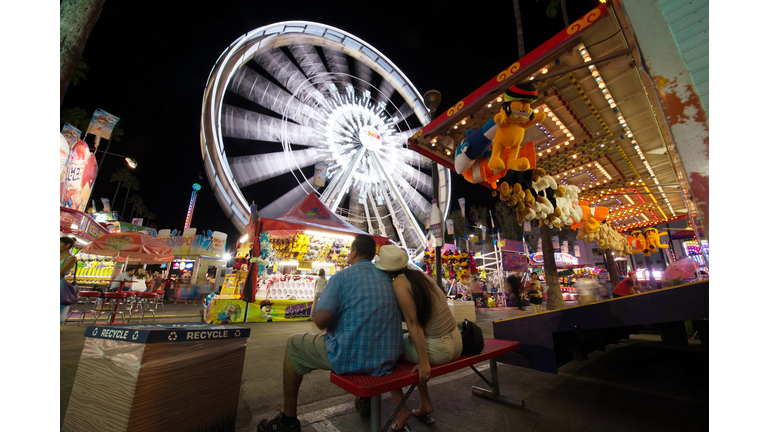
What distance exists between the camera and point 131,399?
113 centimetres

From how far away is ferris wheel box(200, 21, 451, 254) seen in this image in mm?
9414

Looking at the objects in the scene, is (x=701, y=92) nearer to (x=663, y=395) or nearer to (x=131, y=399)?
(x=663, y=395)

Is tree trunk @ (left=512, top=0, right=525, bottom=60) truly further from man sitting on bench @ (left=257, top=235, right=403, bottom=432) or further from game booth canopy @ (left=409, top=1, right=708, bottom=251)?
man sitting on bench @ (left=257, top=235, right=403, bottom=432)

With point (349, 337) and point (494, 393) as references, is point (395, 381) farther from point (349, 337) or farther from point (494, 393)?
point (494, 393)

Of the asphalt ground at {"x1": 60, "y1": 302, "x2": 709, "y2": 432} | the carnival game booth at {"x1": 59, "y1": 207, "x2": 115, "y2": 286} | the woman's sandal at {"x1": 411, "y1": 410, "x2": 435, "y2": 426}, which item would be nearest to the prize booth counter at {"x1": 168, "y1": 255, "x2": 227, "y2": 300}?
the carnival game booth at {"x1": 59, "y1": 207, "x2": 115, "y2": 286}

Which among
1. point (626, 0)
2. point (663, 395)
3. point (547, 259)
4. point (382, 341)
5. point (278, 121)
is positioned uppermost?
point (278, 121)

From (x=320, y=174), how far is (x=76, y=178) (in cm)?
803

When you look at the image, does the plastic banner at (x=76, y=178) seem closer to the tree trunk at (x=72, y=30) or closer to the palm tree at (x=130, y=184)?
the tree trunk at (x=72, y=30)

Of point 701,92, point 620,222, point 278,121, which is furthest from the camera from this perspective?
point 278,121

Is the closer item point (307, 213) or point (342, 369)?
point (342, 369)

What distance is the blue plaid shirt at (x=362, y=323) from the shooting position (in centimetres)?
146

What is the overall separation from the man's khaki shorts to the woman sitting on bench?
0.49 meters

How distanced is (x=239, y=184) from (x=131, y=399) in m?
9.59

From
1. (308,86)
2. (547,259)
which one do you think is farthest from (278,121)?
(547,259)
